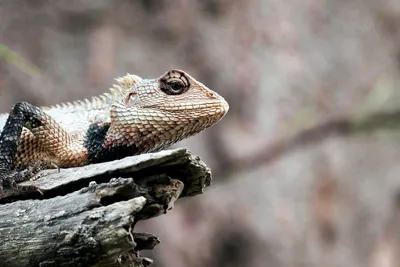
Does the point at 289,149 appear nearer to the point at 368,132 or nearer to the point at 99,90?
the point at 368,132

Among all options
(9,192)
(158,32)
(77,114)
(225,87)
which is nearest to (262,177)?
(225,87)

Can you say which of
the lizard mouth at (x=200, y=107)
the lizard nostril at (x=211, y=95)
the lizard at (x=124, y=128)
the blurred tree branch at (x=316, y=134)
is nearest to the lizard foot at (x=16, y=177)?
the lizard at (x=124, y=128)

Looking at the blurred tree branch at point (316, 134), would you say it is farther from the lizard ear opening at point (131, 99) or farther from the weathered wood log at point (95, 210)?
the weathered wood log at point (95, 210)

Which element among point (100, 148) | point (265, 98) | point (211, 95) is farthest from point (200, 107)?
point (265, 98)

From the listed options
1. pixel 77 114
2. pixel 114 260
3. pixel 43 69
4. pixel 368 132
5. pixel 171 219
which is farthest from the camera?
pixel 368 132

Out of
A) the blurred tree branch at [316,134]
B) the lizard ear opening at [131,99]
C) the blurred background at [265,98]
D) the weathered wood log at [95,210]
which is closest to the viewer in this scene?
the weathered wood log at [95,210]

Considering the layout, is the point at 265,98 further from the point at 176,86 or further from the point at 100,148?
the point at 100,148

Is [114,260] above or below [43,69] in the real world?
below
